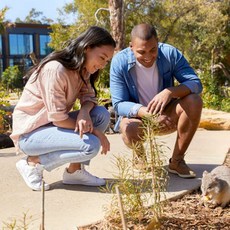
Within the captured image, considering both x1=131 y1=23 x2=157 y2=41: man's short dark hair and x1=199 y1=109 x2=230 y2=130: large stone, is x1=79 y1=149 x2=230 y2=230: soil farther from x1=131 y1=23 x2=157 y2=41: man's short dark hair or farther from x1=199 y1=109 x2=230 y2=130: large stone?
x1=199 y1=109 x2=230 y2=130: large stone

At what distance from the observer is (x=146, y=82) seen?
363 centimetres

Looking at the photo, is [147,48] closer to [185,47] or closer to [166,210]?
[166,210]

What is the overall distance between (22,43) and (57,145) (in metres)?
35.6

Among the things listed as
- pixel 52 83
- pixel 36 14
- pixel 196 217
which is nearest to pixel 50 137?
pixel 52 83

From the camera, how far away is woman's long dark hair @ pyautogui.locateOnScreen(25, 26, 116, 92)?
300cm

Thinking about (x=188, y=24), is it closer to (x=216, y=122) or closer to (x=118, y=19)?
(x=118, y=19)

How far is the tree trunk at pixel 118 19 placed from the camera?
34.2 ft

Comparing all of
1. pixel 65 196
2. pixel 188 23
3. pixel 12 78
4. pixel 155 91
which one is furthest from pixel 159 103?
pixel 12 78

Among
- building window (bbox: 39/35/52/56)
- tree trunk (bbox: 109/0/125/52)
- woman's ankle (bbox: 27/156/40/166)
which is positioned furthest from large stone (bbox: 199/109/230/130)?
building window (bbox: 39/35/52/56)

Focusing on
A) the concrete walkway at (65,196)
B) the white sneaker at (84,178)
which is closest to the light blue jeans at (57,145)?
the white sneaker at (84,178)

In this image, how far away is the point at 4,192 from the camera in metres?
3.28

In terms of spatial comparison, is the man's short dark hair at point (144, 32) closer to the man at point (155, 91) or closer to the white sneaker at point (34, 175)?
the man at point (155, 91)

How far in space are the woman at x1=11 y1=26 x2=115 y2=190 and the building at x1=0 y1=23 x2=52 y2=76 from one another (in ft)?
111

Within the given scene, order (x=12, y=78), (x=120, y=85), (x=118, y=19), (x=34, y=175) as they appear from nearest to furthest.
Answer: (x=34, y=175)
(x=120, y=85)
(x=118, y=19)
(x=12, y=78)
